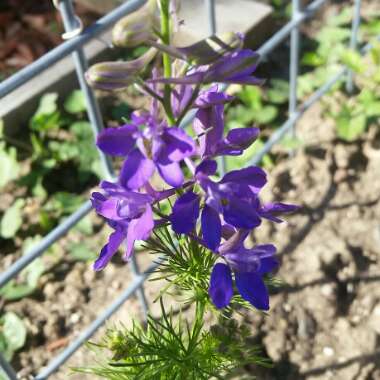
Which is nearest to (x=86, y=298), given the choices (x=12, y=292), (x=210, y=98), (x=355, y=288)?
(x=12, y=292)

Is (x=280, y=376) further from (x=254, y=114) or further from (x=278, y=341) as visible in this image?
(x=254, y=114)

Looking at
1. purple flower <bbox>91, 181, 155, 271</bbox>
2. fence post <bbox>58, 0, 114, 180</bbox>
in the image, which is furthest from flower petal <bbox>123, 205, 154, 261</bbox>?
fence post <bbox>58, 0, 114, 180</bbox>

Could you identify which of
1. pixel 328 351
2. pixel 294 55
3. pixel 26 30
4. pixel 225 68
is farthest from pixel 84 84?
pixel 26 30

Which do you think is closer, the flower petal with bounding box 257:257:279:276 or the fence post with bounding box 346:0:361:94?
the flower petal with bounding box 257:257:279:276

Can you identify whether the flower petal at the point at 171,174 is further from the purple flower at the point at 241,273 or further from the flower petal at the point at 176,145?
the purple flower at the point at 241,273

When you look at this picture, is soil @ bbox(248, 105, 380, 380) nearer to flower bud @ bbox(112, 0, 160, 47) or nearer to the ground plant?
the ground plant

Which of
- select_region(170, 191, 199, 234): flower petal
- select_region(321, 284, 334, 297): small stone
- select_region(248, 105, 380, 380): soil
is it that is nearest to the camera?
select_region(170, 191, 199, 234): flower petal

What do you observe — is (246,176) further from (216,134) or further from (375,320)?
(375,320)
